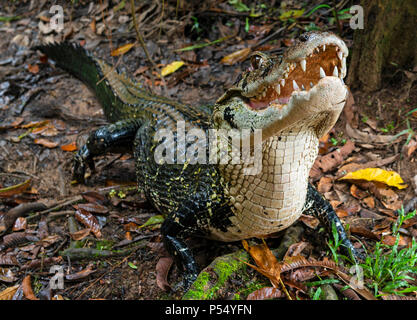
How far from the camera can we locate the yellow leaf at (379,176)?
10.2ft

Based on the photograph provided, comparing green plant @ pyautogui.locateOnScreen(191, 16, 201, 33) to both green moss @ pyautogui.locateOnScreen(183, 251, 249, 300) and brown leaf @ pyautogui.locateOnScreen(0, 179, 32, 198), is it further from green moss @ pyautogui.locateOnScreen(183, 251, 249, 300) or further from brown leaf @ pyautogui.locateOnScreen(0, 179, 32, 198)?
green moss @ pyautogui.locateOnScreen(183, 251, 249, 300)

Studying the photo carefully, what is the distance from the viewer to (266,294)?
2326 millimetres

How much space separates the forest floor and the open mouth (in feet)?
3.90

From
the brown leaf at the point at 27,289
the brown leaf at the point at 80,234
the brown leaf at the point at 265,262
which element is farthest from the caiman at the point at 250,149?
the brown leaf at the point at 27,289

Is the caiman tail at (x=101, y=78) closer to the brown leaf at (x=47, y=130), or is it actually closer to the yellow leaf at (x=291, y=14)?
the brown leaf at (x=47, y=130)

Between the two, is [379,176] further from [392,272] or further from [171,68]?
[171,68]

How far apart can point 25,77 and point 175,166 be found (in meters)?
3.52

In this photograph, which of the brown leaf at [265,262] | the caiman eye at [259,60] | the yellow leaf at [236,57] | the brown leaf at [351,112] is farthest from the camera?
the yellow leaf at [236,57]

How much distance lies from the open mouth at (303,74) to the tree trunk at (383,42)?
1862mm

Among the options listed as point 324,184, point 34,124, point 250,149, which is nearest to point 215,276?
point 250,149

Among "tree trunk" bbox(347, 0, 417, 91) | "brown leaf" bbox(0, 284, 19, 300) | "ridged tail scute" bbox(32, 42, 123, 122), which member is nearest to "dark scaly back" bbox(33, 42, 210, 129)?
"ridged tail scute" bbox(32, 42, 123, 122)

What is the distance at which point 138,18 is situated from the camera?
575 centimetres

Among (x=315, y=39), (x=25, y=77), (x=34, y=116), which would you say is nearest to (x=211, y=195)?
(x=315, y=39)
